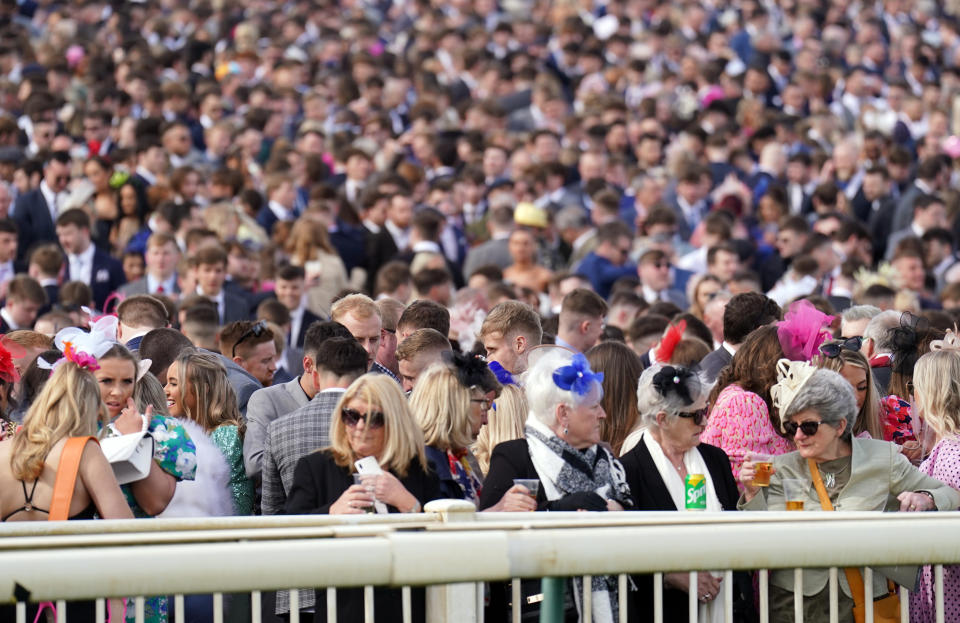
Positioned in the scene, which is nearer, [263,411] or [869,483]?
[869,483]

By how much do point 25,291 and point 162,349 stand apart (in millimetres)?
3474

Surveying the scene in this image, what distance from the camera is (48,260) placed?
39.9ft

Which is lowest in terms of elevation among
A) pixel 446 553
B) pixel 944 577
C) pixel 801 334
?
pixel 944 577

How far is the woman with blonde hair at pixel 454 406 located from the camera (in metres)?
5.64

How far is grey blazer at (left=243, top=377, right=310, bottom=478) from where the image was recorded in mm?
6438

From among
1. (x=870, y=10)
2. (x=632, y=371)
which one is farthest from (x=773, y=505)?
(x=870, y=10)

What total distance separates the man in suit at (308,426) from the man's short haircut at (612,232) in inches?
314

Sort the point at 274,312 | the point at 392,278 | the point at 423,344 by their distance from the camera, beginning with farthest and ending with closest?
the point at 392,278, the point at 274,312, the point at 423,344

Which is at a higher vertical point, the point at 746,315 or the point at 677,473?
the point at 746,315

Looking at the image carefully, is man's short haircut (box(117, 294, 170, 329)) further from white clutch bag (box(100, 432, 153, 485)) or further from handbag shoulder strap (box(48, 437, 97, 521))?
handbag shoulder strap (box(48, 437, 97, 521))

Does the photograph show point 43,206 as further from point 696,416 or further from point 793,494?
point 793,494

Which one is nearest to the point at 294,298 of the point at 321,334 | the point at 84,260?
the point at 84,260

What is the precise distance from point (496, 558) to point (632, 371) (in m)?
3.68

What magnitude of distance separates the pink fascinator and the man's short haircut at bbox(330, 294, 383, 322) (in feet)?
6.48
